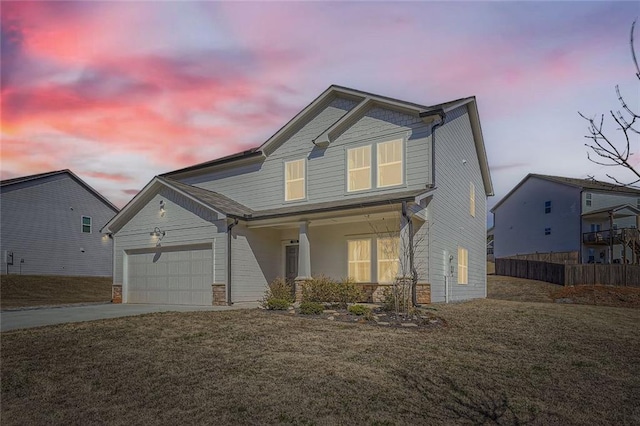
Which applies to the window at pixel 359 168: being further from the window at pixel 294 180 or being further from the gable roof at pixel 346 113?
the window at pixel 294 180

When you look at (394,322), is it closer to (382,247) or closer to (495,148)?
(382,247)

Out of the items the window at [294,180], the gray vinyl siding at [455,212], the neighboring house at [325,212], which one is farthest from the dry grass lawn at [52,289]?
the gray vinyl siding at [455,212]

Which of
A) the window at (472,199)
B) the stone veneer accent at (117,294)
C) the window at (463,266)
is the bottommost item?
the stone veneer accent at (117,294)

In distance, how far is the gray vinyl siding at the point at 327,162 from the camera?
16156mm

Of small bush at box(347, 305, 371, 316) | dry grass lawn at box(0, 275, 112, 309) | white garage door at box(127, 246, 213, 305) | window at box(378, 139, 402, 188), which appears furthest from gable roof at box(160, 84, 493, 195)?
dry grass lawn at box(0, 275, 112, 309)

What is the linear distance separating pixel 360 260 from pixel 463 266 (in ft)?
17.7

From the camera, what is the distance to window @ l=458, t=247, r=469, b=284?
19.4 m

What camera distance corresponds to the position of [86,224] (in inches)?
1332

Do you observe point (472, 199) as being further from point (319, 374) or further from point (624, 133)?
point (624, 133)

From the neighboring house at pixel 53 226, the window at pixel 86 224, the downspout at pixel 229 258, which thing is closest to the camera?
the downspout at pixel 229 258

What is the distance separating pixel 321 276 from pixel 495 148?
1187cm

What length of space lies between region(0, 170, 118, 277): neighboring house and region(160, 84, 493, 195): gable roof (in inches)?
565

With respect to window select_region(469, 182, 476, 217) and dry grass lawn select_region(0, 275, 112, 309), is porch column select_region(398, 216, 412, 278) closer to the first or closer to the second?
window select_region(469, 182, 476, 217)

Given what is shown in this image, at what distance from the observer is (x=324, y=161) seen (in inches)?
723
